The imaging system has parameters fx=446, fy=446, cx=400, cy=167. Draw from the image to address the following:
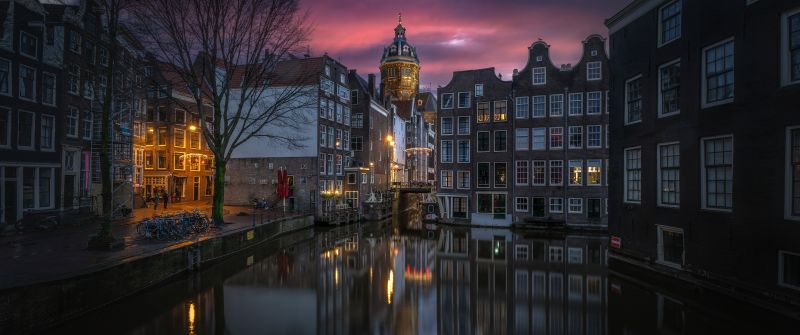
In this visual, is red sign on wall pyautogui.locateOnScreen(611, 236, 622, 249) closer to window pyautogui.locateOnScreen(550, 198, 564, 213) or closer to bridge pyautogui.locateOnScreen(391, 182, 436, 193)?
window pyautogui.locateOnScreen(550, 198, 564, 213)

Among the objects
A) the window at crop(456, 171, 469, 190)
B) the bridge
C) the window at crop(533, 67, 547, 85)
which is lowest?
the bridge

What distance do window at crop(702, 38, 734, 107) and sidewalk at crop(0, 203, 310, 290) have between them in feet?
68.8

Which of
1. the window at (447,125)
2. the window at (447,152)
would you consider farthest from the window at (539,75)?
the window at (447,152)

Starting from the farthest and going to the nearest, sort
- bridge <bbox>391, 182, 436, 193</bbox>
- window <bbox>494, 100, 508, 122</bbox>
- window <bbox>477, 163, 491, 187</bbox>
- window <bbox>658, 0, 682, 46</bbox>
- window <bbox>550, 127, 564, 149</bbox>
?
1. bridge <bbox>391, 182, 436, 193</bbox>
2. window <bbox>477, 163, 491, 187</bbox>
3. window <bbox>494, 100, 508, 122</bbox>
4. window <bbox>550, 127, 564, 149</bbox>
5. window <bbox>658, 0, 682, 46</bbox>

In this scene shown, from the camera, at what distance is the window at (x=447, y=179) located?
137ft

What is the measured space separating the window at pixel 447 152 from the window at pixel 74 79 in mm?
28179

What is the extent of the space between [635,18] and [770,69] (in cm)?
777

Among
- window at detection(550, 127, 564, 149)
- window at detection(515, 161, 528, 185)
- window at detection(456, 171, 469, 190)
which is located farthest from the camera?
window at detection(456, 171, 469, 190)

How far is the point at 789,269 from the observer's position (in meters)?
12.5

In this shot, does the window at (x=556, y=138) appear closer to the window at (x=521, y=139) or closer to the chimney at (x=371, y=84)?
the window at (x=521, y=139)

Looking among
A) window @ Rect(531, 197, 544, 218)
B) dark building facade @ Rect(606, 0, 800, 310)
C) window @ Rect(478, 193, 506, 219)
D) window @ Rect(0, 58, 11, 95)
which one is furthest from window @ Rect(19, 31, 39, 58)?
window @ Rect(531, 197, 544, 218)

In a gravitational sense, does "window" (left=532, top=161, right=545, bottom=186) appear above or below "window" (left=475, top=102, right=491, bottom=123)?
below

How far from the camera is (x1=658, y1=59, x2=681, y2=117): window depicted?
17.1m

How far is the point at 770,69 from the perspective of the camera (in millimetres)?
12883
